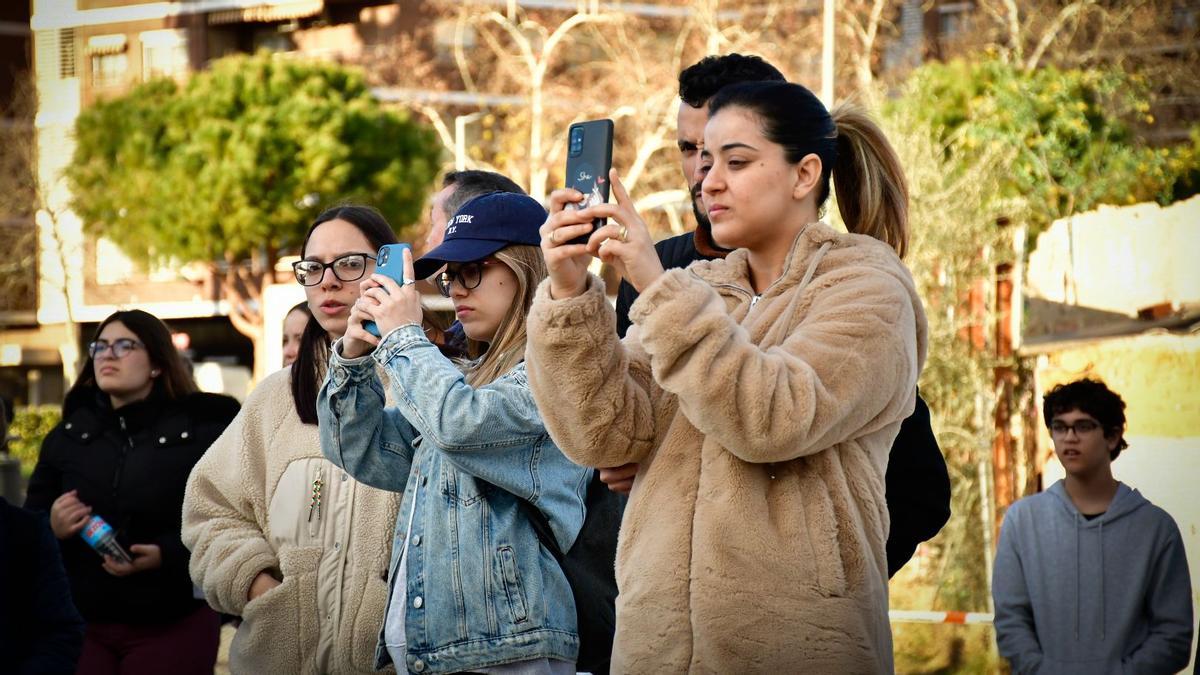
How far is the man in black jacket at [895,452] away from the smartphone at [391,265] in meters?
0.58

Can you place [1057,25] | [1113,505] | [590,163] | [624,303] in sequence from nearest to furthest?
[590,163] < [624,303] < [1113,505] < [1057,25]

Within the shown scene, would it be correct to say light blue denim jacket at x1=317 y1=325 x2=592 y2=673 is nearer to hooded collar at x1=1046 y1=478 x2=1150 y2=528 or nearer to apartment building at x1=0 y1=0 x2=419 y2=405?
hooded collar at x1=1046 y1=478 x2=1150 y2=528

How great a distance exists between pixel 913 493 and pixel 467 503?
1.05 m

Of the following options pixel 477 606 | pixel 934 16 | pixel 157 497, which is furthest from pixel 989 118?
pixel 477 606

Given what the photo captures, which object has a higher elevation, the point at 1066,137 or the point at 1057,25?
the point at 1057,25

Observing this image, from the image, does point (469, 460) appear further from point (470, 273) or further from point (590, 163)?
point (590, 163)

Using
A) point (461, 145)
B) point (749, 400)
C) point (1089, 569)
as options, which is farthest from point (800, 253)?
point (461, 145)

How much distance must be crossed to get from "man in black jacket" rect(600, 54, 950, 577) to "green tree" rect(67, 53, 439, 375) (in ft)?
95.7

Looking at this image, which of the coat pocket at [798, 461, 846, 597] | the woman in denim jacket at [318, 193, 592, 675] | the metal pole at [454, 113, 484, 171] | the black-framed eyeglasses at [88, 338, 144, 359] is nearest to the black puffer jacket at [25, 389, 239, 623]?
the black-framed eyeglasses at [88, 338, 144, 359]

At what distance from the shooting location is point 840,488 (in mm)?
2803

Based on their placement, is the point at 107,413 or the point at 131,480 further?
the point at 107,413

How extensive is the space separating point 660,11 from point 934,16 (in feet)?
19.7

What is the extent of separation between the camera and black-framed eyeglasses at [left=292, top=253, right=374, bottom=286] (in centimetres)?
447

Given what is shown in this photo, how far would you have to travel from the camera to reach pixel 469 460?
353 cm
